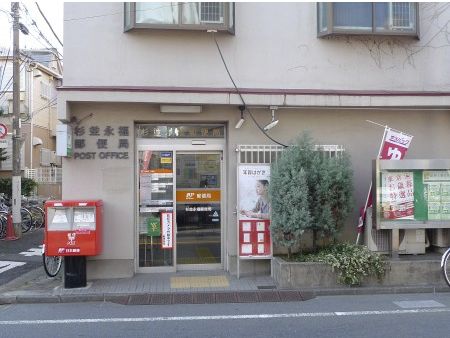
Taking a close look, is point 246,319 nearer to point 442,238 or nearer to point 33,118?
point 442,238

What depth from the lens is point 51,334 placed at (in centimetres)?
630

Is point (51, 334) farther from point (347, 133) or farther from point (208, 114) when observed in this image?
point (347, 133)

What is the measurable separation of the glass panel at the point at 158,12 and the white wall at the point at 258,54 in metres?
0.21

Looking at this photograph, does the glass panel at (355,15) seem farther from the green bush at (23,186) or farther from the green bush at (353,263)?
the green bush at (23,186)

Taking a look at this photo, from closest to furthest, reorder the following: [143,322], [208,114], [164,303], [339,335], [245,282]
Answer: [339,335] < [143,322] < [164,303] < [245,282] < [208,114]

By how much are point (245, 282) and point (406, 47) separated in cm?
579

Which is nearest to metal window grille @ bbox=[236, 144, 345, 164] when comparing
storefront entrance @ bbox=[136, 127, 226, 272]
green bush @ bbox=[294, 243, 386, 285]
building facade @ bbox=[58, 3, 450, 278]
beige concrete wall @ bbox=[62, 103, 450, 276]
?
building facade @ bbox=[58, 3, 450, 278]

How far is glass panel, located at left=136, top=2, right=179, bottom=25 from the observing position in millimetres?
9469

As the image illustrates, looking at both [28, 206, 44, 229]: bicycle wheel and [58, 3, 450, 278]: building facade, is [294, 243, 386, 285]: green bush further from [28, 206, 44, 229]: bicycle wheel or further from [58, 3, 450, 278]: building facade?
[28, 206, 44, 229]: bicycle wheel

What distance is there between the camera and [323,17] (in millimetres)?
9906

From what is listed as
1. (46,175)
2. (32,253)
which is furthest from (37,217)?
(46,175)

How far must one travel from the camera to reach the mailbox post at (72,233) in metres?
8.59

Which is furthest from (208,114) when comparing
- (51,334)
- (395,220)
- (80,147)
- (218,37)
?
(51,334)

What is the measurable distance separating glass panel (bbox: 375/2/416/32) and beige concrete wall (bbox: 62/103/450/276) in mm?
1677
